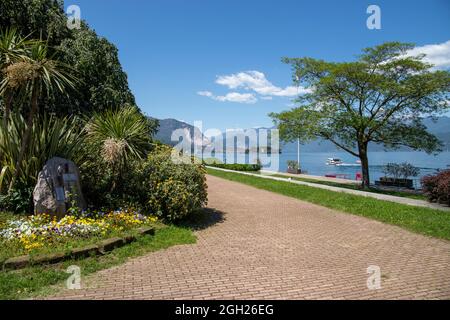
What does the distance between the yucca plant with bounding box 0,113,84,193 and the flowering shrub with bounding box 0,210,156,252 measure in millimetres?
1591

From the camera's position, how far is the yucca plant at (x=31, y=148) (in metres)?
9.16

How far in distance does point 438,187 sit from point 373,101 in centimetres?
923

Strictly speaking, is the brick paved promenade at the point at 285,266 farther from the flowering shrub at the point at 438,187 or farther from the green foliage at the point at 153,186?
the flowering shrub at the point at 438,187

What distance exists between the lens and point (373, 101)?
835 inches

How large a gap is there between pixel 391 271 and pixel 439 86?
16642mm

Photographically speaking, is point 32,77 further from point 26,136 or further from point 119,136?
point 119,136

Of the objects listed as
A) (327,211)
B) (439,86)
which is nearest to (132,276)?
(327,211)

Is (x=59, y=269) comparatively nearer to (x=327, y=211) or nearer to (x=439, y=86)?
(x=327, y=211)

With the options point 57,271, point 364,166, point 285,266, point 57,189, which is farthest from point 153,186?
point 364,166

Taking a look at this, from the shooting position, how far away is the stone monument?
326 inches

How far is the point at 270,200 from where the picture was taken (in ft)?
47.2

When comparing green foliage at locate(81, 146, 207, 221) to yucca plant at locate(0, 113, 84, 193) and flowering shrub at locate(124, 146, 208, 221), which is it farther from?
yucca plant at locate(0, 113, 84, 193)

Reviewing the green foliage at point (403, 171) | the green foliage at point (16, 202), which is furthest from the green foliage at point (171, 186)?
the green foliage at point (403, 171)

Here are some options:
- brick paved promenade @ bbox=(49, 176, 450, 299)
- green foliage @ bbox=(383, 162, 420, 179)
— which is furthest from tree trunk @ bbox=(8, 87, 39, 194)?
green foliage @ bbox=(383, 162, 420, 179)
